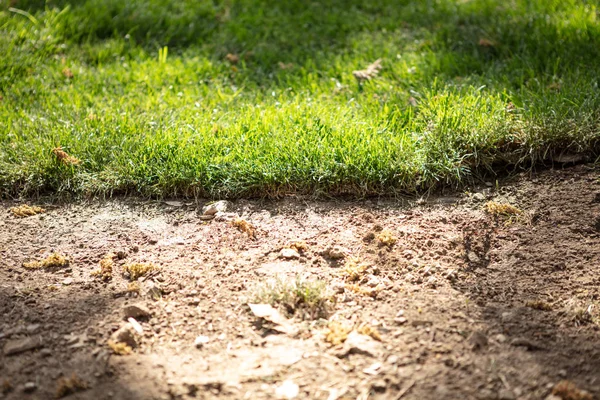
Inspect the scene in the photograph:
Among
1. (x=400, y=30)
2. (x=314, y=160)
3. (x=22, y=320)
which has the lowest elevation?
(x=22, y=320)

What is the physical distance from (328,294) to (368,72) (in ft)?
8.25

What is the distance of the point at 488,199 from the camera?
346cm

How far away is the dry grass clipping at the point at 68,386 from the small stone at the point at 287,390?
0.69m

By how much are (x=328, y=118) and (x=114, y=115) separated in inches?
57.3

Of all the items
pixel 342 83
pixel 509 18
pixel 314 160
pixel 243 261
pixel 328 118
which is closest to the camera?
pixel 243 261

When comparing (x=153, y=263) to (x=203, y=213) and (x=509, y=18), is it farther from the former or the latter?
(x=509, y=18)

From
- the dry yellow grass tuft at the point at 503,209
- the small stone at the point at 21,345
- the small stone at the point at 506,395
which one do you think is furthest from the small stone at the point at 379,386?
the dry yellow grass tuft at the point at 503,209

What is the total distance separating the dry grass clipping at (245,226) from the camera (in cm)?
325

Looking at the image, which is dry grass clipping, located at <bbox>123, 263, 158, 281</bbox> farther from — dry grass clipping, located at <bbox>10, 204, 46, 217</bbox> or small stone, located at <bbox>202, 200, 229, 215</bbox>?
dry grass clipping, located at <bbox>10, 204, 46, 217</bbox>

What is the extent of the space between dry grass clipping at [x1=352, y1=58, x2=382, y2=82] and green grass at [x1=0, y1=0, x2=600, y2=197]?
8cm

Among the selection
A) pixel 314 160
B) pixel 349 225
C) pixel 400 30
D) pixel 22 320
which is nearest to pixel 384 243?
pixel 349 225

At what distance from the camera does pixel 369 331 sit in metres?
2.48

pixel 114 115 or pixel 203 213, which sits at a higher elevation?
pixel 114 115

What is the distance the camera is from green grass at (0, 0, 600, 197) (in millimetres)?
3654
